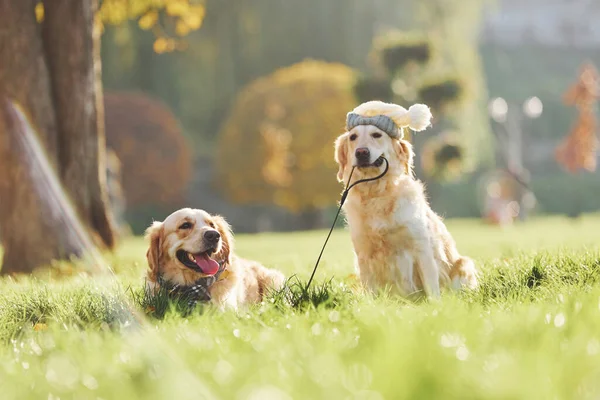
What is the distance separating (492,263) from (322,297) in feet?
6.58

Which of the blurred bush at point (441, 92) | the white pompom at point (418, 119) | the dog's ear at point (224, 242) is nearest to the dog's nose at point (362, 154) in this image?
the white pompom at point (418, 119)

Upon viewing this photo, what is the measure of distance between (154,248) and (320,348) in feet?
7.35

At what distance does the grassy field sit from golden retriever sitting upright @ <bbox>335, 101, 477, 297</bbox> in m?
0.29

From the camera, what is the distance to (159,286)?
5.43 metres

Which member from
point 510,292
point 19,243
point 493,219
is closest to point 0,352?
point 510,292

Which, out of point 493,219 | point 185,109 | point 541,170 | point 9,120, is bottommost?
point 541,170

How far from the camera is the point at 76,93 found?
9.74 m

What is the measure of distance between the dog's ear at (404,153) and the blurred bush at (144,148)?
29.7 m

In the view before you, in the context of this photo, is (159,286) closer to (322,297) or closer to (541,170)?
(322,297)

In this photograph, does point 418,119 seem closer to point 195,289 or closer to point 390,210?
point 390,210

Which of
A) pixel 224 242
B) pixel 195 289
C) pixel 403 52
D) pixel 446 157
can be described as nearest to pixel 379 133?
pixel 224 242

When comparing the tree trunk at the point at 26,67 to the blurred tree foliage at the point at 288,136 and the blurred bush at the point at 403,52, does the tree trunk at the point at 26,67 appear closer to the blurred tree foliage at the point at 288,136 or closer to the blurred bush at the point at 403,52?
the blurred bush at the point at 403,52

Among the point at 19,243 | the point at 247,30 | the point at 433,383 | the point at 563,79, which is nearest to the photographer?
the point at 433,383

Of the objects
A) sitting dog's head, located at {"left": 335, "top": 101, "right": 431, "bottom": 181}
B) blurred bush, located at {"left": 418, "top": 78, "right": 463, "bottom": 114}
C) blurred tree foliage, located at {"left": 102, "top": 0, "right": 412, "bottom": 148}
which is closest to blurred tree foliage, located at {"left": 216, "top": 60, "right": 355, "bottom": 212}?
blurred tree foliage, located at {"left": 102, "top": 0, "right": 412, "bottom": 148}
